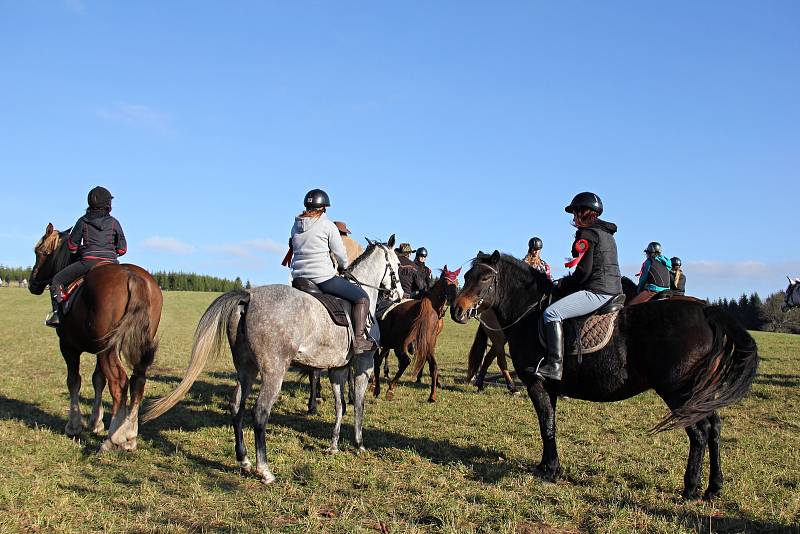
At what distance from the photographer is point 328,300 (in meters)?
7.30

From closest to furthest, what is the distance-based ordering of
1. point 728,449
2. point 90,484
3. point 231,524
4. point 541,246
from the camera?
point 231,524 < point 90,484 < point 728,449 < point 541,246

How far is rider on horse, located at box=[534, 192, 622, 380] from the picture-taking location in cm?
646

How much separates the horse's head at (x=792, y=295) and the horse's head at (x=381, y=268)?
450 inches

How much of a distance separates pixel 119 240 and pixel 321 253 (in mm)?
3374

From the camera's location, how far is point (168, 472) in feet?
21.7

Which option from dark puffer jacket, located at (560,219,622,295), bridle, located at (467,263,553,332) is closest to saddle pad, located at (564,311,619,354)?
dark puffer jacket, located at (560,219,622,295)

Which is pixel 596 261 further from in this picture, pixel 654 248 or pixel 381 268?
pixel 654 248

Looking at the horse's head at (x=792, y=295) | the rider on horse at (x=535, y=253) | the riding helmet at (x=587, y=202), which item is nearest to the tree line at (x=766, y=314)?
the horse's head at (x=792, y=295)

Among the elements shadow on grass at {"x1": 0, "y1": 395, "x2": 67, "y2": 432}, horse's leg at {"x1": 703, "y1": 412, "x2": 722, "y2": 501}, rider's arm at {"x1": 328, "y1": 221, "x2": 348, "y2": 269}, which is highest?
rider's arm at {"x1": 328, "y1": 221, "x2": 348, "y2": 269}

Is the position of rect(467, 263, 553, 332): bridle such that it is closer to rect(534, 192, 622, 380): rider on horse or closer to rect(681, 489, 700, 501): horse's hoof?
rect(534, 192, 622, 380): rider on horse

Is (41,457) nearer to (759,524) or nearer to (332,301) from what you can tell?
(332,301)

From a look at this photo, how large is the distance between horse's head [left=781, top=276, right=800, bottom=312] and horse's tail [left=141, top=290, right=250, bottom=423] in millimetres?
13977

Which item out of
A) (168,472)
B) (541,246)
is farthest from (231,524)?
(541,246)

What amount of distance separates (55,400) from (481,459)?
8103mm
